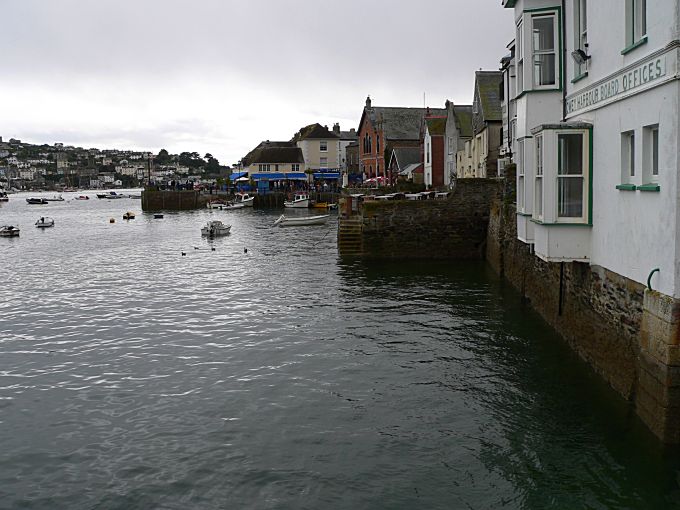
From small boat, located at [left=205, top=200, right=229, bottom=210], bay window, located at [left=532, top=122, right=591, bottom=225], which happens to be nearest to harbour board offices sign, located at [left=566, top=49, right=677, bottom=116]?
bay window, located at [left=532, top=122, right=591, bottom=225]

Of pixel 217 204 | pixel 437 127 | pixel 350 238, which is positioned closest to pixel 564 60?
pixel 350 238

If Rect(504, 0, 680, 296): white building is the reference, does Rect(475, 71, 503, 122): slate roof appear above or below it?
above

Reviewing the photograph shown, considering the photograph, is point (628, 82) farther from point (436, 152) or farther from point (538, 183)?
point (436, 152)

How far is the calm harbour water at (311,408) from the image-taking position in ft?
31.4

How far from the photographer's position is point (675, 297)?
9070 mm

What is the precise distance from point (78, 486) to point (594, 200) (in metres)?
10.1

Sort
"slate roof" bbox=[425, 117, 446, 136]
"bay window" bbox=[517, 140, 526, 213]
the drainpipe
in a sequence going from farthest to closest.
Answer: "slate roof" bbox=[425, 117, 446, 136] < "bay window" bbox=[517, 140, 526, 213] < the drainpipe

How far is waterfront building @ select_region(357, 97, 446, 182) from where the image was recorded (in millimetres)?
79062

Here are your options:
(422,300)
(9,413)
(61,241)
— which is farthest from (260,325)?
(61,241)

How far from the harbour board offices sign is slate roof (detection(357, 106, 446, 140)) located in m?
66.0

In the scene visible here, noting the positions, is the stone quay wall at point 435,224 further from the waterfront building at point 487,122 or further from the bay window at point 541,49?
the bay window at point 541,49

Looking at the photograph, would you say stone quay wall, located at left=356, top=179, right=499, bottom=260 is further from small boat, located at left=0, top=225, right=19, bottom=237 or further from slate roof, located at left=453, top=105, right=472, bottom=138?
small boat, located at left=0, top=225, right=19, bottom=237

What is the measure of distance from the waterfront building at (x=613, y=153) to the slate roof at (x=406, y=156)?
54269mm

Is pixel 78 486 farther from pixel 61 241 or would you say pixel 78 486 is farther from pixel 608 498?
pixel 61 241
